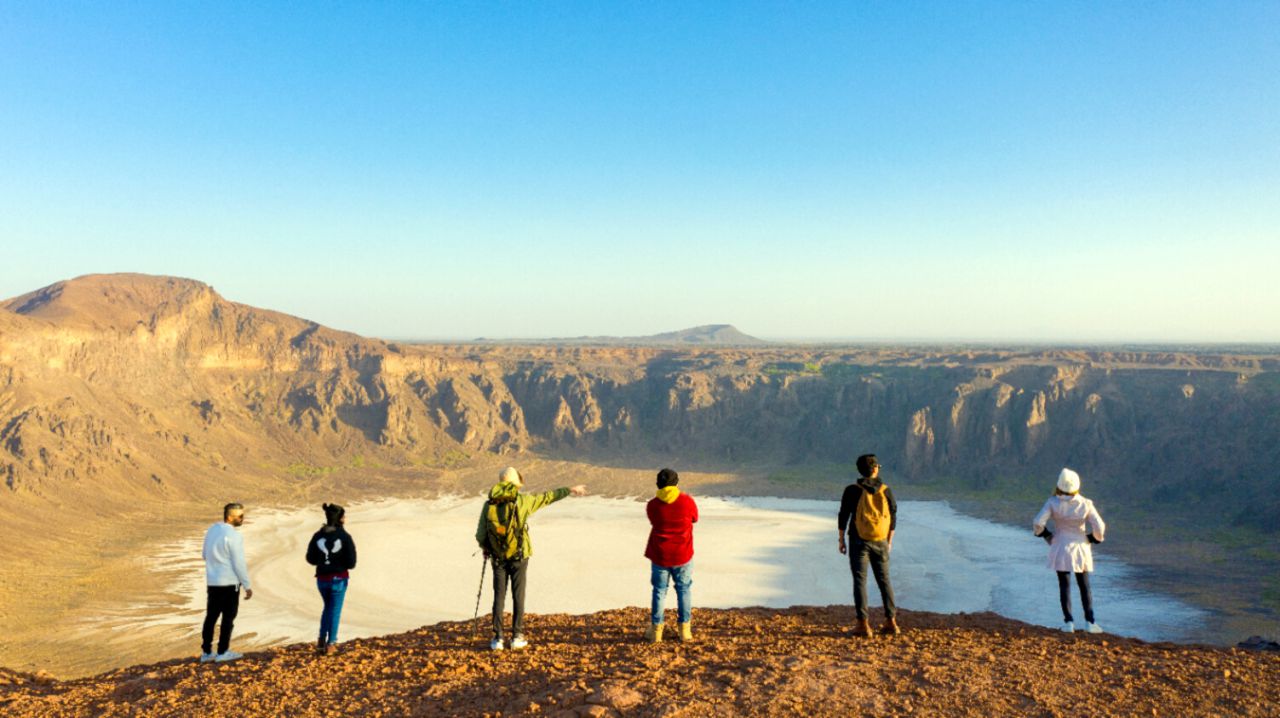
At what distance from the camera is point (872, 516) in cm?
831

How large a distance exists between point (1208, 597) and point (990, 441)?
31.0m

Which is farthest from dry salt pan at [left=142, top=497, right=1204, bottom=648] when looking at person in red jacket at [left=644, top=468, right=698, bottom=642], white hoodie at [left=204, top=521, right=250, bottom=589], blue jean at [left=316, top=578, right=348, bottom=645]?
white hoodie at [left=204, top=521, right=250, bottom=589]

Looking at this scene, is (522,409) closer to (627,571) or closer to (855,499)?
(627,571)

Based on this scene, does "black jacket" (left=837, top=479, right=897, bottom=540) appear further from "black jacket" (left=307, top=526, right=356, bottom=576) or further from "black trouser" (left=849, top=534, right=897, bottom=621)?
"black jacket" (left=307, top=526, right=356, bottom=576)

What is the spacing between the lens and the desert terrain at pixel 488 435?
3269 cm

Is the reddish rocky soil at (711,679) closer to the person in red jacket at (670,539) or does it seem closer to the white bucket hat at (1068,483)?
the person in red jacket at (670,539)

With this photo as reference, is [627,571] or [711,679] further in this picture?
[627,571]

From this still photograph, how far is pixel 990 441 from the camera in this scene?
2245 inches

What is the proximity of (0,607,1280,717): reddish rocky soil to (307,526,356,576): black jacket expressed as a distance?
96 centimetres

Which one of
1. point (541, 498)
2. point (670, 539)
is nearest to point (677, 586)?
point (670, 539)

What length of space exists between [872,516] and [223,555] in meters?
7.22

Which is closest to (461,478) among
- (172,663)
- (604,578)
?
(604,578)

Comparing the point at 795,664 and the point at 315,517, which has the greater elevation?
the point at 795,664

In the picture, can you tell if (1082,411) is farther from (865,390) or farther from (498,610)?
(498,610)
